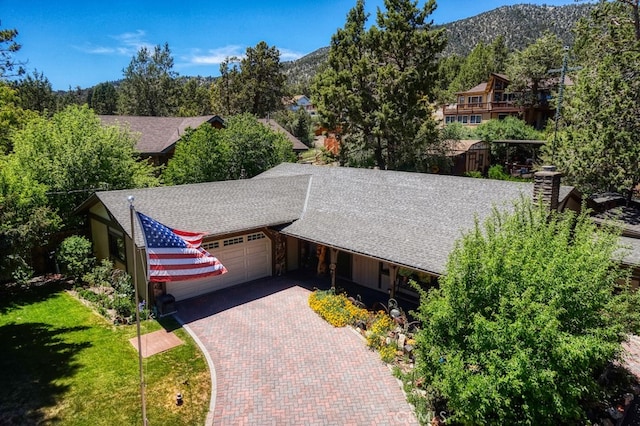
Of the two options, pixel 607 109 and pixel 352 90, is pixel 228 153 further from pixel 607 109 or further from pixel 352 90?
pixel 607 109

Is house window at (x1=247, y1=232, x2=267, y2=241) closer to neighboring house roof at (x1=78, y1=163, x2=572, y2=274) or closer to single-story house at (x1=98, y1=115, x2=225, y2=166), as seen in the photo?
neighboring house roof at (x1=78, y1=163, x2=572, y2=274)

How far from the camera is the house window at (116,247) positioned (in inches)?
664

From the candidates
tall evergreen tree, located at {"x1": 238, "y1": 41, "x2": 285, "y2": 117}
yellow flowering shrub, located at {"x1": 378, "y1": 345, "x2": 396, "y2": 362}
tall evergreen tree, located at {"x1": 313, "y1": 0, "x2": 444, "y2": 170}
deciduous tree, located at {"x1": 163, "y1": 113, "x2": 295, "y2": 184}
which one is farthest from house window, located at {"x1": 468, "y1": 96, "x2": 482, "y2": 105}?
yellow flowering shrub, located at {"x1": 378, "y1": 345, "x2": 396, "y2": 362}

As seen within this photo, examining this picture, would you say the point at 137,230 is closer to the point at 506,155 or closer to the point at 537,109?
the point at 506,155

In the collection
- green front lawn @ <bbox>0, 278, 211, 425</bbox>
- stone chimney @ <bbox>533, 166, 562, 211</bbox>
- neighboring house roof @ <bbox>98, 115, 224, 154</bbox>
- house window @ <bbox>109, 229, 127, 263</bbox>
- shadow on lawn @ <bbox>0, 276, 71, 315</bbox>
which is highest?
neighboring house roof @ <bbox>98, 115, 224, 154</bbox>

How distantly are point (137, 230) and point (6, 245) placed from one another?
12.5 ft

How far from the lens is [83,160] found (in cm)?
2030

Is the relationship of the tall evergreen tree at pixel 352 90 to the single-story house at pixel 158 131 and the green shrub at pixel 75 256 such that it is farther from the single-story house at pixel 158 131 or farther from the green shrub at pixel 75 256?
the green shrub at pixel 75 256

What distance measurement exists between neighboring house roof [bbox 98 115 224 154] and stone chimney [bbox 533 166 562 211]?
1060 inches

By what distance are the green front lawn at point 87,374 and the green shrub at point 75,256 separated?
3087mm

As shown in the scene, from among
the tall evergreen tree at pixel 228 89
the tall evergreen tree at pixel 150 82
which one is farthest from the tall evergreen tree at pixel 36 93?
the tall evergreen tree at pixel 228 89

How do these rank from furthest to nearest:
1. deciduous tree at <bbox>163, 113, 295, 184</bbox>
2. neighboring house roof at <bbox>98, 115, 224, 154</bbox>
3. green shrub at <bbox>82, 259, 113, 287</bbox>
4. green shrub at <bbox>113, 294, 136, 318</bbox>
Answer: neighboring house roof at <bbox>98, 115, 224, 154</bbox> → deciduous tree at <bbox>163, 113, 295, 184</bbox> → green shrub at <bbox>82, 259, 113, 287</bbox> → green shrub at <bbox>113, 294, 136, 318</bbox>

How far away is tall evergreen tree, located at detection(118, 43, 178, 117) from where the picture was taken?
2285 inches

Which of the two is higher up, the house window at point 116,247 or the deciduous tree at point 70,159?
the deciduous tree at point 70,159
